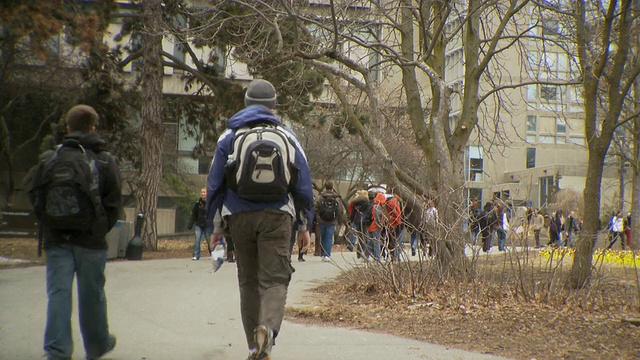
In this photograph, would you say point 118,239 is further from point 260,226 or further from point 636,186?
point 636,186

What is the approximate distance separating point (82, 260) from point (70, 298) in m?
0.28

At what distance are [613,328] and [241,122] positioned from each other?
4293mm

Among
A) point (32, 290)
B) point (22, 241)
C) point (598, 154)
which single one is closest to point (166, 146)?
point (22, 241)

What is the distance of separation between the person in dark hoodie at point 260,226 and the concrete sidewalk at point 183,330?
85cm

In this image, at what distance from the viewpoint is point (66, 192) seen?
548 centimetres

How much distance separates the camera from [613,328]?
24.7 ft

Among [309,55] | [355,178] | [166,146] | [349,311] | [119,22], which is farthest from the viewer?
[355,178]

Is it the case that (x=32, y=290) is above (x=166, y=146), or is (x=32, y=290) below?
below

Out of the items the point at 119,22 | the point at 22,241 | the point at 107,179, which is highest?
the point at 119,22

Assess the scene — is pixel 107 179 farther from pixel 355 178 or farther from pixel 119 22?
pixel 355 178

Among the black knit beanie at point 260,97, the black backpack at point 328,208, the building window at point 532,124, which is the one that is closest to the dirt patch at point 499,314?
the black knit beanie at point 260,97

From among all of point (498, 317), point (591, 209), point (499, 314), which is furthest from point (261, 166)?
point (591, 209)

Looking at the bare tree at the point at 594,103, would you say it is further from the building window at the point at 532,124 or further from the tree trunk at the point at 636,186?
the building window at the point at 532,124

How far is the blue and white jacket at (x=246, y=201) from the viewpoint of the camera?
18.5ft
